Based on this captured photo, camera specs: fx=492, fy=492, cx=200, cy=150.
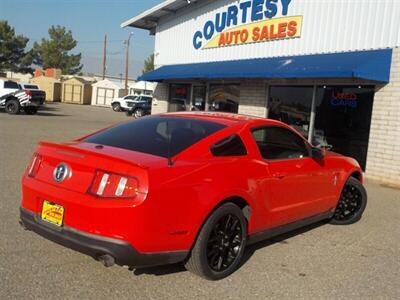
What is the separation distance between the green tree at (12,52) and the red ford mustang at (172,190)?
2870 inches

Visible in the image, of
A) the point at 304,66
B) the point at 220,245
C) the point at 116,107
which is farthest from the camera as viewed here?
the point at 116,107

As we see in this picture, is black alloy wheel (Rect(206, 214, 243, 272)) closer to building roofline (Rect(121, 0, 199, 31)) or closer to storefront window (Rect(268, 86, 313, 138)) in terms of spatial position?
storefront window (Rect(268, 86, 313, 138))

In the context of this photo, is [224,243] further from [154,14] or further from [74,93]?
[74,93]

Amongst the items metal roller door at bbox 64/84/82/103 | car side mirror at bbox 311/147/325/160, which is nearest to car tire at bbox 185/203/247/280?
car side mirror at bbox 311/147/325/160

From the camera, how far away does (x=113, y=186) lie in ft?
12.6

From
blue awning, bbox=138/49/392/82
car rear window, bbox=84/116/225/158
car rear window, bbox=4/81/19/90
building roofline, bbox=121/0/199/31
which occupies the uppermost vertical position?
building roofline, bbox=121/0/199/31

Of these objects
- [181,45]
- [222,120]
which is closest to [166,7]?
[181,45]

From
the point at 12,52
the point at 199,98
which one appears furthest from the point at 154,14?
the point at 12,52

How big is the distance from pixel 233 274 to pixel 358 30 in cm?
864

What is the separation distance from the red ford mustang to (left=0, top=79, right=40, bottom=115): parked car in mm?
24213

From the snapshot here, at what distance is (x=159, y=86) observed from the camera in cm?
2003

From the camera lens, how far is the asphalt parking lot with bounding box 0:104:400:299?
4.00m

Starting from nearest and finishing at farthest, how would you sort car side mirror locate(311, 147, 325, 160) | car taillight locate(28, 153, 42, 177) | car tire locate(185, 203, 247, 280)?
car tire locate(185, 203, 247, 280), car taillight locate(28, 153, 42, 177), car side mirror locate(311, 147, 325, 160)

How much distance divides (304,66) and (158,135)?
7.97 metres
